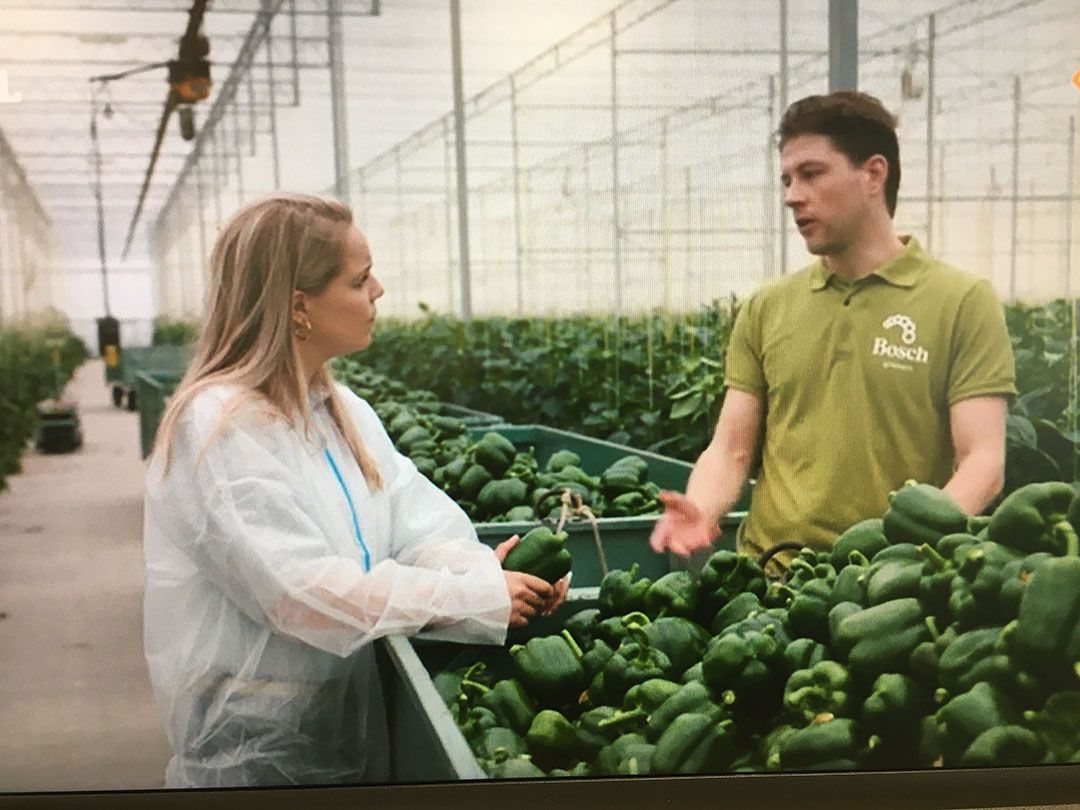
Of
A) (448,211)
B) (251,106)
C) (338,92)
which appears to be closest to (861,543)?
(448,211)

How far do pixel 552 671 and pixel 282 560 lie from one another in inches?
18.3

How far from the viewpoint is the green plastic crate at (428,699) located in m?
1.64

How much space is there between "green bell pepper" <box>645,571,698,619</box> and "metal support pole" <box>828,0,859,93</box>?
1042 mm

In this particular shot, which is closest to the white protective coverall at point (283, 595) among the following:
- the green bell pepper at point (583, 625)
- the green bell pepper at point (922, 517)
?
the green bell pepper at point (583, 625)

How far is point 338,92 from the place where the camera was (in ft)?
9.07

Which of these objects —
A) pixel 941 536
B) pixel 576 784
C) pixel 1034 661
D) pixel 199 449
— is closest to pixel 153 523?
pixel 199 449

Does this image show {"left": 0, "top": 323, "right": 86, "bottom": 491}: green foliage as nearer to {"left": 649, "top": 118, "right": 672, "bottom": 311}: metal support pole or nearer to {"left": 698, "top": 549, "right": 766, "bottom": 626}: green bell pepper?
{"left": 649, "top": 118, "right": 672, "bottom": 311}: metal support pole

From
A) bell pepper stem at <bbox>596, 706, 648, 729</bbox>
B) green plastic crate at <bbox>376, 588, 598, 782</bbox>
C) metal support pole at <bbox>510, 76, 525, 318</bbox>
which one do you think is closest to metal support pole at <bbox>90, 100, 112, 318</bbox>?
metal support pole at <bbox>510, 76, 525, 318</bbox>

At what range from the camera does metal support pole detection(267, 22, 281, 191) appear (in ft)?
8.24

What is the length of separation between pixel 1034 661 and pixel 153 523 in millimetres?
1419

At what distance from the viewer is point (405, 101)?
2.74 m

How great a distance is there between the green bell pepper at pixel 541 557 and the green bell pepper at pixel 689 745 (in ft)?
1.61

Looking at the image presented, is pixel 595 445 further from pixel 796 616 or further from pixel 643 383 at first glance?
pixel 796 616

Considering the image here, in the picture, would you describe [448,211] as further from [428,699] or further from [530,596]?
[428,699]
